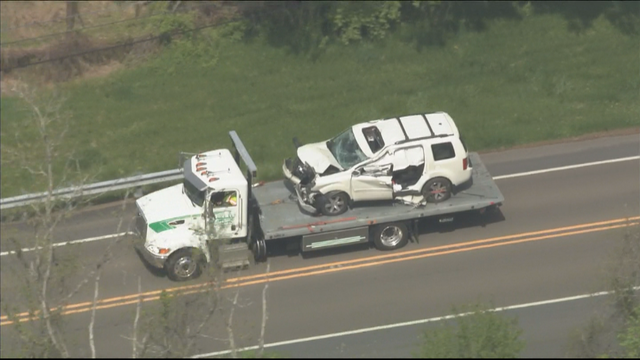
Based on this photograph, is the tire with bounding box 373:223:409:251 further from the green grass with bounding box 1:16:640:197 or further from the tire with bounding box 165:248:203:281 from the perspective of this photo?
the green grass with bounding box 1:16:640:197

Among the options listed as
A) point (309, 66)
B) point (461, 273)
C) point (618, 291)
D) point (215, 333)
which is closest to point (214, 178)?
point (215, 333)

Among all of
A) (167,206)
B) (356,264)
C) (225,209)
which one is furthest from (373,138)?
(167,206)

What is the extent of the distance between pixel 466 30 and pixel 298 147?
10379 mm

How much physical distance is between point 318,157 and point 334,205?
3.99 feet

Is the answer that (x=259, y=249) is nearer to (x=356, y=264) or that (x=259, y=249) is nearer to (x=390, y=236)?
(x=356, y=264)

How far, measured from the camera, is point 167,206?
66.0ft

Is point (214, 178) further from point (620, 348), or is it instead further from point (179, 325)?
point (620, 348)

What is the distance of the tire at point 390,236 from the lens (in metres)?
20.3

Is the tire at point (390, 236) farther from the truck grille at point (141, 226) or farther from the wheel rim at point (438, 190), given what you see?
the truck grille at point (141, 226)

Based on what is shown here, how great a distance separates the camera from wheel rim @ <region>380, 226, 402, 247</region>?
20.4 metres

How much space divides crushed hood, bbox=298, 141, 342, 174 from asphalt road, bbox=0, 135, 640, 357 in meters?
1.87

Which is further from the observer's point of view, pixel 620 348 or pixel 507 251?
pixel 507 251

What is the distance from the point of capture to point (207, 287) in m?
14.4

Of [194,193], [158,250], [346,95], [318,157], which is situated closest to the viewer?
[158,250]
